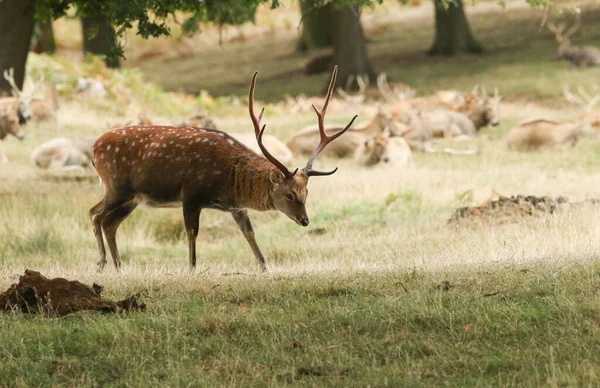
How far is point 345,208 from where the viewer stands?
1627 centimetres

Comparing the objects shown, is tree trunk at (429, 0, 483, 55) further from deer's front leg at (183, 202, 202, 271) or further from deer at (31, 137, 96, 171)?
deer's front leg at (183, 202, 202, 271)

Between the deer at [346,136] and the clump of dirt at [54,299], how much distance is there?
1309cm

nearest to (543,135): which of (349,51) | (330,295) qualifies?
(349,51)

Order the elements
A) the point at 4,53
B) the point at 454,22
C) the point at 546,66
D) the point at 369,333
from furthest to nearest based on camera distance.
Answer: the point at 454,22, the point at 546,66, the point at 4,53, the point at 369,333

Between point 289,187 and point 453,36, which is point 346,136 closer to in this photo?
point 289,187

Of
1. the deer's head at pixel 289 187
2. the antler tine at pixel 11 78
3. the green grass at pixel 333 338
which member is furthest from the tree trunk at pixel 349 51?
the green grass at pixel 333 338

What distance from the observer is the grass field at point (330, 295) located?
22.8ft

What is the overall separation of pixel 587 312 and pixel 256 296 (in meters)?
2.41

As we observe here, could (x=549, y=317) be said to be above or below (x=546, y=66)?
above

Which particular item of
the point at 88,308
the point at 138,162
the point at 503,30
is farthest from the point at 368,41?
the point at 88,308

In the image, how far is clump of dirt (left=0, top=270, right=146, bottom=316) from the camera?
8.19 metres

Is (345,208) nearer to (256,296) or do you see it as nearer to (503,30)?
(256,296)

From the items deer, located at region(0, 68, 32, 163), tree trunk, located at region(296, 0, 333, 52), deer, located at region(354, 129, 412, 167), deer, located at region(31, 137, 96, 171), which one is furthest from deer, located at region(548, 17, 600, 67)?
deer, located at region(31, 137, 96, 171)

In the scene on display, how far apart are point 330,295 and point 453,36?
99.8 ft
